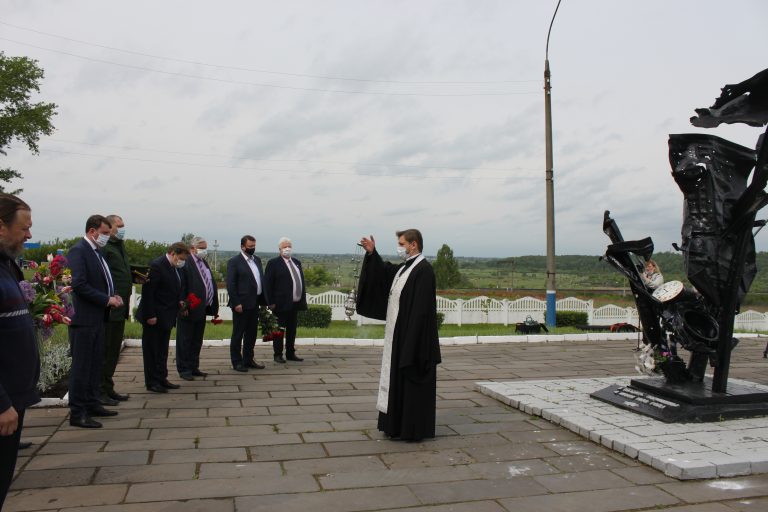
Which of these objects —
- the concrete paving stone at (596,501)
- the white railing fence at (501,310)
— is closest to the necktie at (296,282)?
the concrete paving stone at (596,501)

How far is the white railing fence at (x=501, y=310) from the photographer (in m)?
20.0

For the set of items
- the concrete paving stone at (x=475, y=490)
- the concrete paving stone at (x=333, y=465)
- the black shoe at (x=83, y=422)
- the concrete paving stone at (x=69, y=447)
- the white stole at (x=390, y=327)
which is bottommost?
the concrete paving stone at (x=475, y=490)

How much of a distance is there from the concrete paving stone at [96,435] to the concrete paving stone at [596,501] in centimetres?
316

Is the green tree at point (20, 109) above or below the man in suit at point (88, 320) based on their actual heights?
above

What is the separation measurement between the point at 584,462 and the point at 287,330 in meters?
5.61

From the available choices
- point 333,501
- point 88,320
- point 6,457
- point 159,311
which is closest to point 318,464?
point 333,501

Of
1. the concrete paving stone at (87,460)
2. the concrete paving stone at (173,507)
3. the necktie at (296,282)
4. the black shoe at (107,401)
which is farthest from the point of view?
the necktie at (296,282)

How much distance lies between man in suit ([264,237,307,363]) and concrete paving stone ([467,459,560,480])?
16.8 ft

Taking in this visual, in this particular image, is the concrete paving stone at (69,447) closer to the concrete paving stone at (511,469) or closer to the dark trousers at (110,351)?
the dark trousers at (110,351)

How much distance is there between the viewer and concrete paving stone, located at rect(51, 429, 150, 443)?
5.26 meters

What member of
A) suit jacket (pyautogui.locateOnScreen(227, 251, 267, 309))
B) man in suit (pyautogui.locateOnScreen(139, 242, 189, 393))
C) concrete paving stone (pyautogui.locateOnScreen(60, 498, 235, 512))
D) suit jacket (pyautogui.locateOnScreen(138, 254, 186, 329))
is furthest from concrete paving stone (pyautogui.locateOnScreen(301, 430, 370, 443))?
suit jacket (pyautogui.locateOnScreen(227, 251, 267, 309))

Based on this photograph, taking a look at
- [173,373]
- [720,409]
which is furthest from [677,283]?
[173,373]

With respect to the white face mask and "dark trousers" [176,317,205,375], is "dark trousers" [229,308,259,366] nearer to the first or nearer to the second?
"dark trousers" [176,317,205,375]

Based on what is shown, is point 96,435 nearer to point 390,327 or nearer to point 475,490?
point 390,327
